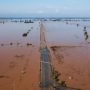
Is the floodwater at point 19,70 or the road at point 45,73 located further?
the floodwater at point 19,70

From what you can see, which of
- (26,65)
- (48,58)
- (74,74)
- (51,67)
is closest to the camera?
(74,74)

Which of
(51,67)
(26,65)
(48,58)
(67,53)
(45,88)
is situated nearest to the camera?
(45,88)

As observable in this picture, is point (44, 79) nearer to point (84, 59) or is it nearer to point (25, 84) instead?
point (25, 84)

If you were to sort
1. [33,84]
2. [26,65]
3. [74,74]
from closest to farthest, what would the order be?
[33,84] < [74,74] < [26,65]

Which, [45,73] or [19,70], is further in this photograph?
[19,70]

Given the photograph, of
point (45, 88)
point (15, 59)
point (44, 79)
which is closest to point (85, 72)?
point (44, 79)

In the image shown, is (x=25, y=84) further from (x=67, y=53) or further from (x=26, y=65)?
(x=67, y=53)

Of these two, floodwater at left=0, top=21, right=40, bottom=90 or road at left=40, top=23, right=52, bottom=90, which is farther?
floodwater at left=0, top=21, right=40, bottom=90

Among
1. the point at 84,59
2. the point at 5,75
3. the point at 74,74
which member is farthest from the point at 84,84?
the point at 84,59

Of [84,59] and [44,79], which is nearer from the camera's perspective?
[44,79]
